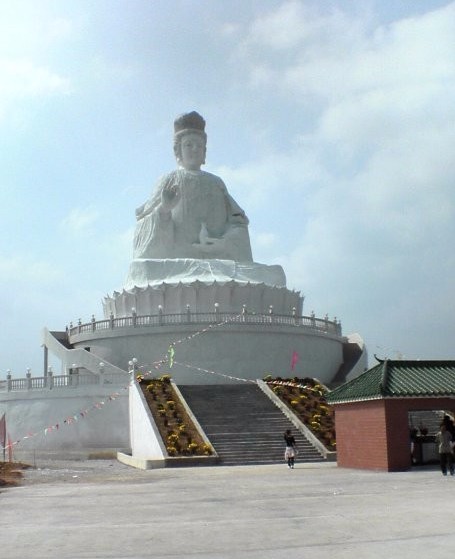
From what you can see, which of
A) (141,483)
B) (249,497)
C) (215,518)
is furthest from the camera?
(141,483)

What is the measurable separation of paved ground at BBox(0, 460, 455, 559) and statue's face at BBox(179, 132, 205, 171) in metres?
29.3

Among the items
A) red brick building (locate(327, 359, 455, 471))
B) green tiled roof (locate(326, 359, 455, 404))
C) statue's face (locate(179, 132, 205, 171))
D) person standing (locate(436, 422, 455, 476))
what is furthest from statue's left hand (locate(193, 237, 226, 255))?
person standing (locate(436, 422, 455, 476))

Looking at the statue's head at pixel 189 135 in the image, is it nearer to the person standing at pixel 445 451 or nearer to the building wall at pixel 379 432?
the building wall at pixel 379 432

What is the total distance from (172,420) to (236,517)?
15593 mm

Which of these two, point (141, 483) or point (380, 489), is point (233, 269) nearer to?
point (141, 483)

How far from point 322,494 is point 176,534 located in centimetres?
500

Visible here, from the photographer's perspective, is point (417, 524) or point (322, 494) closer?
point (417, 524)

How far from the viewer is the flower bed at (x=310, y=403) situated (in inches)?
1019

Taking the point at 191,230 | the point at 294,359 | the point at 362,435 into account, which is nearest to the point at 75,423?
the point at 294,359

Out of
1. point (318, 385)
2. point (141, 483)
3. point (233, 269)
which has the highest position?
point (233, 269)

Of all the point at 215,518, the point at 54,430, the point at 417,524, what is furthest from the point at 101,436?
the point at 417,524

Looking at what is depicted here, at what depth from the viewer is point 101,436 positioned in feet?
97.7

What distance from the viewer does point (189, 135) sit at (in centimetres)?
4528

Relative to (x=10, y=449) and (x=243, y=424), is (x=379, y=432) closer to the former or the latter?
(x=243, y=424)
